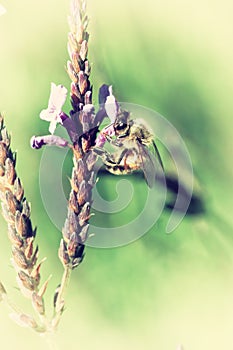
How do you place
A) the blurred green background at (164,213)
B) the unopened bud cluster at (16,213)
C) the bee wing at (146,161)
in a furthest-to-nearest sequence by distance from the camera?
the blurred green background at (164,213), the bee wing at (146,161), the unopened bud cluster at (16,213)

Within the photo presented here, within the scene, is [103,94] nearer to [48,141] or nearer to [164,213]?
[48,141]

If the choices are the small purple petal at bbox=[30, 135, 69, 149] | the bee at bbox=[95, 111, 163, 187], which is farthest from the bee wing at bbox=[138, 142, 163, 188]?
the small purple petal at bbox=[30, 135, 69, 149]

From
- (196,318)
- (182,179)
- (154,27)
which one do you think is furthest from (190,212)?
(154,27)

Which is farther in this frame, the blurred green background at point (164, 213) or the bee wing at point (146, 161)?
the blurred green background at point (164, 213)

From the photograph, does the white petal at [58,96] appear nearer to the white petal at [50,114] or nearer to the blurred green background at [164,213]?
the white petal at [50,114]

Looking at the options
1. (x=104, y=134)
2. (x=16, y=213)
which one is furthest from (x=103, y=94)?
(x=16, y=213)

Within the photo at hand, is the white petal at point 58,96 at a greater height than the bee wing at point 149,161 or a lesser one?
greater

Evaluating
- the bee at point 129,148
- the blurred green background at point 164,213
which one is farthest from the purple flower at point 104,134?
the blurred green background at point 164,213
